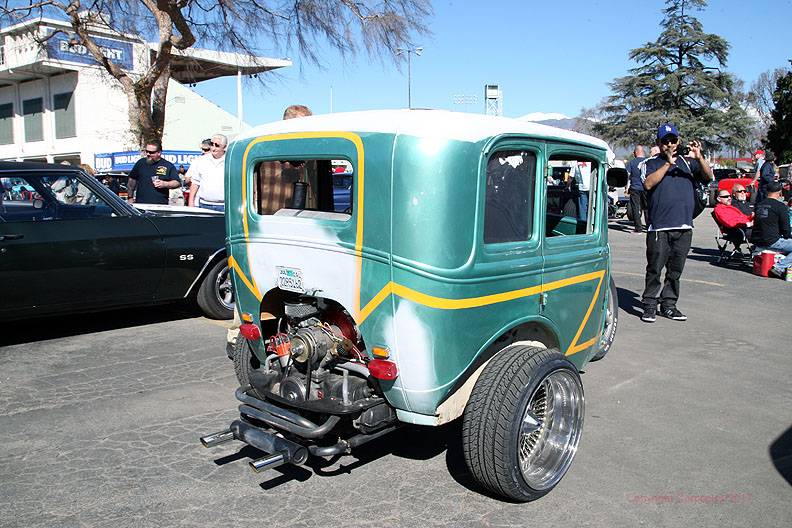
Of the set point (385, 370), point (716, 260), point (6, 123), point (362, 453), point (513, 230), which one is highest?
point (6, 123)

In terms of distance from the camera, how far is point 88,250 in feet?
19.9

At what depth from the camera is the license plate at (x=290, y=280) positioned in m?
3.51

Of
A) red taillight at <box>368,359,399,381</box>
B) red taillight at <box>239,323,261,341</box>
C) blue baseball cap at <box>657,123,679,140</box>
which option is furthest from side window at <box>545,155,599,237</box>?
blue baseball cap at <box>657,123,679,140</box>

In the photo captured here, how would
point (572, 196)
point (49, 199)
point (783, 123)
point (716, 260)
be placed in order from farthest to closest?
point (783, 123) → point (716, 260) → point (49, 199) → point (572, 196)

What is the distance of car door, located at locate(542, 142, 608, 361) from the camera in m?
3.75

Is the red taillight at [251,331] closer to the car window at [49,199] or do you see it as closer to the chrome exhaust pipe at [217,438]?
the chrome exhaust pipe at [217,438]

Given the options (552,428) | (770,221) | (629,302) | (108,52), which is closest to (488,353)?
(552,428)

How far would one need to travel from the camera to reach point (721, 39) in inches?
1608

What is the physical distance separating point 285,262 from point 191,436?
1366mm

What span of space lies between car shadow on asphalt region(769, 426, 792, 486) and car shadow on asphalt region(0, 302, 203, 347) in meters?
5.60

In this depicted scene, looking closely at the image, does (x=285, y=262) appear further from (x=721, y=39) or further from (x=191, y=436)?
(x=721, y=39)

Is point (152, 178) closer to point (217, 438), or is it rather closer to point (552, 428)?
point (217, 438)

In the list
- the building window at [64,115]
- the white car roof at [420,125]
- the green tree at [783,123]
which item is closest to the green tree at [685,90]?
the green tree at [783,123]

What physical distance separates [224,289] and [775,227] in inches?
311
